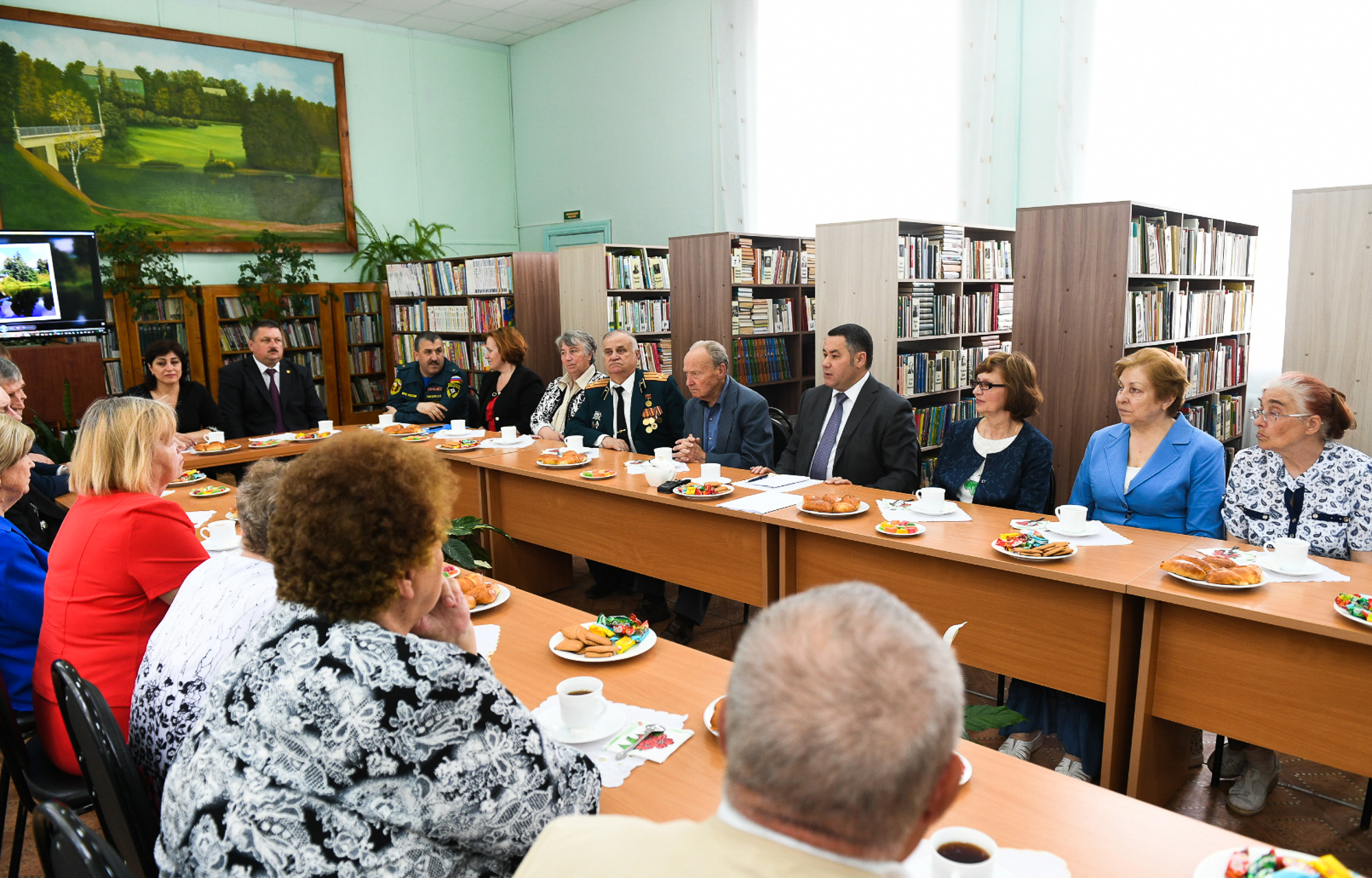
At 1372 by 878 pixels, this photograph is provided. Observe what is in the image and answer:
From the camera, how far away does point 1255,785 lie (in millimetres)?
2574

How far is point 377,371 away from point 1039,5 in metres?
6.76

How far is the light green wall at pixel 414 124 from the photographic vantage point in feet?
26.6

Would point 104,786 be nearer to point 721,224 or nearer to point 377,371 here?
point 721,224

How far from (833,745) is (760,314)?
6.08 metres

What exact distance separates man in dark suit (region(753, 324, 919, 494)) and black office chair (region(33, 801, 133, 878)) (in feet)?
9.62

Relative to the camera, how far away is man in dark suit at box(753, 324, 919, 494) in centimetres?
388

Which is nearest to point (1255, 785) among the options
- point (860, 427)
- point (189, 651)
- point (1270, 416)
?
point (1270, 416)

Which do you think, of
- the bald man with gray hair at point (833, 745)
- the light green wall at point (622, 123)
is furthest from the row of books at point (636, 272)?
the bald man with gray hair at point (833, 745)

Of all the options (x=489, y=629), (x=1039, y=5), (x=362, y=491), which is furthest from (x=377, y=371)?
(x=362, y=491)

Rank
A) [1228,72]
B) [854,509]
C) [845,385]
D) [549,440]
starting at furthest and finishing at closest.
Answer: [1228,72] < [549,440] < [845,385] < [854,509]

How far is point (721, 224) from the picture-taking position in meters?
8.00

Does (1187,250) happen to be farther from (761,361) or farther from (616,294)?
(616,294)

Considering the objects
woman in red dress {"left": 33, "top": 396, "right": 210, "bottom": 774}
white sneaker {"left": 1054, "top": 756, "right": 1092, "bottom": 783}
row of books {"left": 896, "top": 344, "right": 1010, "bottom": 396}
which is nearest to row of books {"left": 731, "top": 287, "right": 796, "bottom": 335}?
row of books {"left": 896, "top": 344, "right": 1010, "bottom": 396}

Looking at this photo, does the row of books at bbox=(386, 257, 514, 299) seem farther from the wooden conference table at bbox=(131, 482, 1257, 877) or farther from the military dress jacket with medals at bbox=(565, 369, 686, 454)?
the wooden conference table at bbox=(131, 482, 1257, 877)
